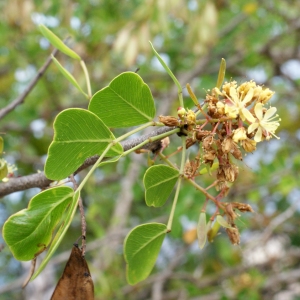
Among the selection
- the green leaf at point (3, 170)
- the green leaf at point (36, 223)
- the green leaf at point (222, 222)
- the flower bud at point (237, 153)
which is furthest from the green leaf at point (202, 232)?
the green leaf at point (3, 170)

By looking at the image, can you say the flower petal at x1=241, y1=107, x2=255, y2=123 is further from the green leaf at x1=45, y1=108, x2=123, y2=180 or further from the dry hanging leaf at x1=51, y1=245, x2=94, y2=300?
the dry hanging leaf at x1=51, y1=245, x2=94, y2=300

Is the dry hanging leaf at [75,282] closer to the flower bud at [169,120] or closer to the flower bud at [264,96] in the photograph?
the flower bud at [169,120]

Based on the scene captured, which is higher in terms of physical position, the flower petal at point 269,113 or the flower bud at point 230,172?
the flower petal at point 269,113

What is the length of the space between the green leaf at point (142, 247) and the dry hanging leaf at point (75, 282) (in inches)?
3.9

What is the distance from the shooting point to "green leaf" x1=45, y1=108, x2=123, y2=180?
64 centimetres

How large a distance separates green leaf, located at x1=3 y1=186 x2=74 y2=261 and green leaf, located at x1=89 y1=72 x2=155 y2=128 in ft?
0.47

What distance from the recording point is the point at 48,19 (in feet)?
9.84

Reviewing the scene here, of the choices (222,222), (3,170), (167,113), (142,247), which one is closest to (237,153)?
(222,222)

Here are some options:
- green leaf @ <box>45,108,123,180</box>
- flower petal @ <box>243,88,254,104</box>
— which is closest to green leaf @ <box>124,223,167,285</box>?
green leaf @ <box>45,108,123,180</box>

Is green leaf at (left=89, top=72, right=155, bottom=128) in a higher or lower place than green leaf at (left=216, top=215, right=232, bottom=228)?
higher

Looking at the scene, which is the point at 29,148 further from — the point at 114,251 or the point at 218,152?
the point at 218,152

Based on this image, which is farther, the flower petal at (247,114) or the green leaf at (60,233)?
the flower petal at (247,114)

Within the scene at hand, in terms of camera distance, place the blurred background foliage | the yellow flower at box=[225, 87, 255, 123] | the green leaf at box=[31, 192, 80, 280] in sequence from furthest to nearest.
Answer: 1. the blurred background foliage
2. the yellow flower at box=[225, 87, 255, 123]
3. the green leaf at box=[31, 192, 80, 280]

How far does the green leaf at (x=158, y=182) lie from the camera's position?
71 centimetres
